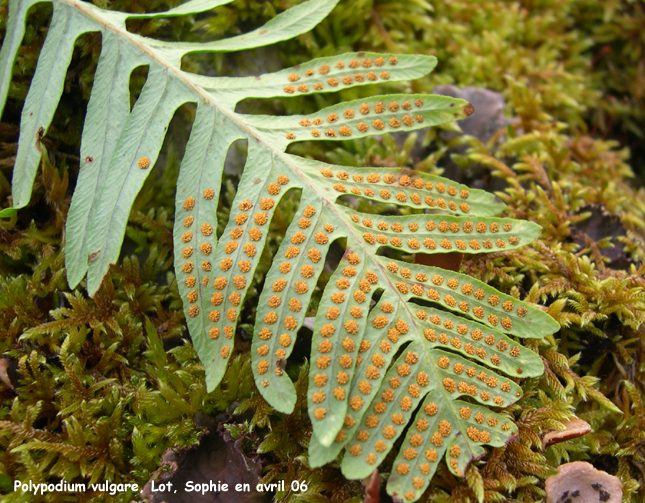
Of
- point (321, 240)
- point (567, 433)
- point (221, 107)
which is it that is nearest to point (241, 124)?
point (221, 107)

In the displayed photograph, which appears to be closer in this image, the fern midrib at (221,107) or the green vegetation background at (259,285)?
the green vegetation background at (259,285)

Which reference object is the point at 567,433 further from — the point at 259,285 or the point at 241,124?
the point at 241,124

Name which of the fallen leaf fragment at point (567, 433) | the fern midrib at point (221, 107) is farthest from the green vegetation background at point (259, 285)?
the fern midrib at point (221, 107)

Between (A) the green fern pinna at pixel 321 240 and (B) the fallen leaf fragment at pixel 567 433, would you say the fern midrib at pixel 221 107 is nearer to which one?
(A) the green fern pinna at pixel 321 240

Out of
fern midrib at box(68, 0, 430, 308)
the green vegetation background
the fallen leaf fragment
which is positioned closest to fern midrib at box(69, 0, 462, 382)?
fern midrib at box(68, 0, 430, 308)

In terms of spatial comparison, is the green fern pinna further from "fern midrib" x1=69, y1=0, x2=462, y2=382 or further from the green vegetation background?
the green vegetation background

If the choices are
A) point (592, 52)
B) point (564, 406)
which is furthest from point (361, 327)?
point (592, 52)

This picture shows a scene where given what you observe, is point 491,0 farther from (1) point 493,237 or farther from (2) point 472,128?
(1) point 493,237
